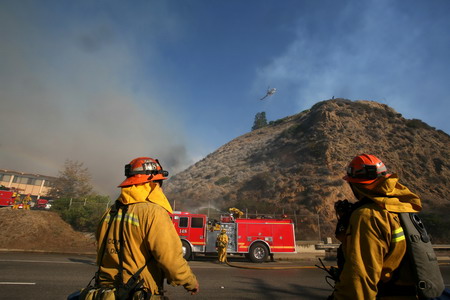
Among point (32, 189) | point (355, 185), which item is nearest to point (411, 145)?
point (355, 185)

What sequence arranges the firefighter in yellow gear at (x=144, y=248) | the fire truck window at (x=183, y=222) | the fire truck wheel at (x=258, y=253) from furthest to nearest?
the fire truck window at (x=183, y=222), the fire truck wheel at (x=258, y=253), the firefighter in yellow gear at (x=144, y=248)

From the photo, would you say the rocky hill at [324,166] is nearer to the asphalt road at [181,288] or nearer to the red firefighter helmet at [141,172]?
the asphalt road at [181,288]

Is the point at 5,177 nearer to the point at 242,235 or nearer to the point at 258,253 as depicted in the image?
the point at 242,235

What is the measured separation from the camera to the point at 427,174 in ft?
102

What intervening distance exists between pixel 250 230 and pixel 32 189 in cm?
6410

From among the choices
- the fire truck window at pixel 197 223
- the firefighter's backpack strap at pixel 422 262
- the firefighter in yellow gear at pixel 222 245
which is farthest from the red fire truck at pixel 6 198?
the firefighter's backpack strap at pixel 422 262

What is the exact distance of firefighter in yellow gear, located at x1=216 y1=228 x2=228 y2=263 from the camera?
40.0 feet

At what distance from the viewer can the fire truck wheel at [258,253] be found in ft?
43.0

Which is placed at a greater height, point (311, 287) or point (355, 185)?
point (355, 185)

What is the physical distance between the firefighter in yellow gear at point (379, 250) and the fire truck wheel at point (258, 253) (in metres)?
12.2

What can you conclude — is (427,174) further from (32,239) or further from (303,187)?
(32,239)

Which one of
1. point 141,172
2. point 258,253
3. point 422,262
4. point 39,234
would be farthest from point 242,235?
point 39,234

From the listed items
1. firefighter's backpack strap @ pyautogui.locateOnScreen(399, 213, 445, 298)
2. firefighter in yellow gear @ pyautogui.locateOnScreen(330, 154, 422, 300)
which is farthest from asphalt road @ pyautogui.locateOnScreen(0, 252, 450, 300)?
firefighter's backpack strap @ pyautogui.locateOnScreen(399, 213, 445, 298)

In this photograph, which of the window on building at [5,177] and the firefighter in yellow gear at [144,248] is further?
the window on building at [5,177]
